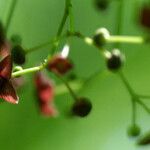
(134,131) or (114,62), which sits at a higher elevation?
(114,62)

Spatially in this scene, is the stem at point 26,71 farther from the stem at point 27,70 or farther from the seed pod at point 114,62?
the seed pod at point 114,62

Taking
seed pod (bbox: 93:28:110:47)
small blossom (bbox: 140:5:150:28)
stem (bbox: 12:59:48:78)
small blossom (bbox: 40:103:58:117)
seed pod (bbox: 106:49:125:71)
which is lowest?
small blossom (bbox: 40:103:58:117)

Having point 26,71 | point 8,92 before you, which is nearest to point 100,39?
point 26,71

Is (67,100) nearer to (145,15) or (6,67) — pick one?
(6,67)

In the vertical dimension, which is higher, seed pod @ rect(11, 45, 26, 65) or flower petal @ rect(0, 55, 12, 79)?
seed pod @ rect(11, 45, 26, 65)

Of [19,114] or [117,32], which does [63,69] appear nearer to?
[117,32]

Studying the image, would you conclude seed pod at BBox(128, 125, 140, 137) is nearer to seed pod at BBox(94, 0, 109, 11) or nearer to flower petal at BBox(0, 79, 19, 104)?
flower petal at BBox(0, 79, 19, 104)

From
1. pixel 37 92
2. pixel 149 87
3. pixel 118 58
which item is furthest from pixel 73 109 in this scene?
pixel 149 87

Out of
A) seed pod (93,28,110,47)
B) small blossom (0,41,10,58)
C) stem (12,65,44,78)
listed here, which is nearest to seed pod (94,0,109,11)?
seed pod (93,28,110,47)
